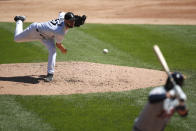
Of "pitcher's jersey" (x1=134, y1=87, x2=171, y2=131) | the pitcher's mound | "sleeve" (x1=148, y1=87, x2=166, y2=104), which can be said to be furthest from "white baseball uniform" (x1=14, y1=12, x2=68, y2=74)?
"sleeve" (x1=148, y1=87, x2=166, y2=104)

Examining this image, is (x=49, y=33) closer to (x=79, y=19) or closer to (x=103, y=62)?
(x=79, y=19)

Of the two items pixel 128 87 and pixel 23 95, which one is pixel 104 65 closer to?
pixel 128 87

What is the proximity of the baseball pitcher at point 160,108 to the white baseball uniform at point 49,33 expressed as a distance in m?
5.06

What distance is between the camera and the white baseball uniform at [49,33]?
1054 centimetres

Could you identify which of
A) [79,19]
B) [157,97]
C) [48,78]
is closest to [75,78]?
[48,78]

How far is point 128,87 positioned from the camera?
423 inches

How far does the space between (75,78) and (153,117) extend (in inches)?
224

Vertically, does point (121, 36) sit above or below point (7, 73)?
above

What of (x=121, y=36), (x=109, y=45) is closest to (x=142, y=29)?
(x=121, y=36)

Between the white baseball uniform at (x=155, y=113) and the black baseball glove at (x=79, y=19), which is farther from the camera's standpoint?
the black baseball glove at (x=79, y=19)

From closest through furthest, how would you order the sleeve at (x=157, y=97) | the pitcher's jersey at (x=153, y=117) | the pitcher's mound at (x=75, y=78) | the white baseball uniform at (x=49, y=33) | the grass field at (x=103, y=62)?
the sleeve at (x=157, y=97) → the pitcher's jersey at (x=153, y=117) → the grass field at (x=103, y=62) → the pitcher's mound at (x=75, y=78) → the white baseball uniform at (x=49, y=33)

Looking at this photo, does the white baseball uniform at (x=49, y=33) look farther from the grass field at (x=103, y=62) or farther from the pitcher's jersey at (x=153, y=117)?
the pitcher's jersey at (x=153, y=117)

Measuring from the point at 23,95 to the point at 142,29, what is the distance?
8.93 metres

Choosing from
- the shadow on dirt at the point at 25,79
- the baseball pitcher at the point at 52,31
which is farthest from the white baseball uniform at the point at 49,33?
the shadow on dirt at the point at 25,79
